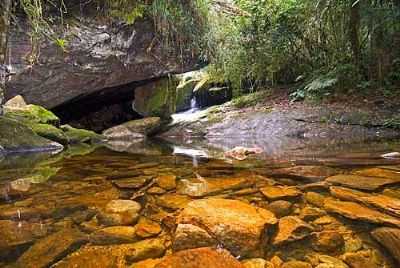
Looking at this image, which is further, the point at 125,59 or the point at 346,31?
the point at 125,59

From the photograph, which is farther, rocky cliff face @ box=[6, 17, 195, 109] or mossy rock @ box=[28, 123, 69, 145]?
rocky cliff face @ box=[6, 17, 195, 109]

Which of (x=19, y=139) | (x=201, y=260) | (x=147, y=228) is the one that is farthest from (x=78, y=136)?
(x=201, y=260)

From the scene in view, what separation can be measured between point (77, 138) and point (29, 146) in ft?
6.75

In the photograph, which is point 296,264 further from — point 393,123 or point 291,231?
point 393,123

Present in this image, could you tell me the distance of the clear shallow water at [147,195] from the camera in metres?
1.64

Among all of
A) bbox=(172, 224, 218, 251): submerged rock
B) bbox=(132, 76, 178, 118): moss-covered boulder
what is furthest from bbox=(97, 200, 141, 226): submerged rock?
bbox=(132, 76, 178, 118): moss-covered boulder

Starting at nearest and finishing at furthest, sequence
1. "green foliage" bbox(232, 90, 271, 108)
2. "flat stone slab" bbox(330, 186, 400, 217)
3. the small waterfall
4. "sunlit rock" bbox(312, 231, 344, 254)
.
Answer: "sunlit rock" bbox(312, 231, 344, 254) < "flat stone slab" bbox(330, 186, 400, 217) < "green foliage" bbox(232, 90, 271, 108) < the small waterfall

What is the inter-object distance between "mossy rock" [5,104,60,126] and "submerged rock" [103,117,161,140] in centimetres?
209

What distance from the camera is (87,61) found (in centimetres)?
834

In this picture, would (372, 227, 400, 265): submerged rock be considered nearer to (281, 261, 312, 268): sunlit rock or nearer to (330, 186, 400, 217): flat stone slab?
(330, 186, 400, 217): flat stone slab

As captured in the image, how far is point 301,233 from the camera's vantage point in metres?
1.77

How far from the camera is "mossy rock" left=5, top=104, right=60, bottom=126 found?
22.4ft

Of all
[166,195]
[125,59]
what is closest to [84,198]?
[166,195]

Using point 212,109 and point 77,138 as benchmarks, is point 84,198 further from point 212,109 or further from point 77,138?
point 212,109
